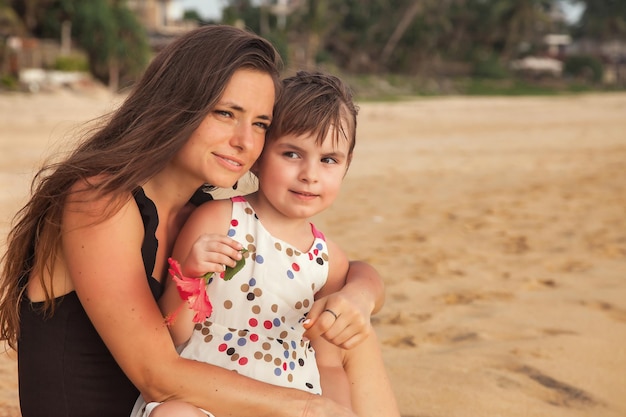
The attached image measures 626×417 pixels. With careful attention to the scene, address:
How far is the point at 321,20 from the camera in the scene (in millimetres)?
40906

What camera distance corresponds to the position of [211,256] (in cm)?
172

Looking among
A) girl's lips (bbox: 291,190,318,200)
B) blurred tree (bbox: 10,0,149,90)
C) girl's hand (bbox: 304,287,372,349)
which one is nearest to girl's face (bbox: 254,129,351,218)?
girl's lips (bbox: 291,190,318,200)

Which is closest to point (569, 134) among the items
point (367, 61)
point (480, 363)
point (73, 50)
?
point (480, 363)

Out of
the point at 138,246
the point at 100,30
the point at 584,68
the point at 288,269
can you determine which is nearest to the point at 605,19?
the point at 584,68

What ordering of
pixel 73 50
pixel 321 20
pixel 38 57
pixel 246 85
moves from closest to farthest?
pixel 246 85
pixel 38 57
pixel 73 50
pixel 321 20

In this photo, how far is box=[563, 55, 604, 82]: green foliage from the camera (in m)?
51.1

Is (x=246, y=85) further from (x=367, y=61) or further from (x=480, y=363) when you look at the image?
(x=367, y=61)

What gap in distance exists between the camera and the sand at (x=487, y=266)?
312 cm

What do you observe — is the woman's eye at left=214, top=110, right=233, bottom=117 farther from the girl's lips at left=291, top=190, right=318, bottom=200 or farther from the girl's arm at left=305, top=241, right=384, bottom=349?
the girl's arm at left=305, top=241, right=384, bottom=349

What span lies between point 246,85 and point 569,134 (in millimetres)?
15114

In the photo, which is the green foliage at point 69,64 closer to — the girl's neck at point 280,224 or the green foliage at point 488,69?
the girl's neck at point 280,224

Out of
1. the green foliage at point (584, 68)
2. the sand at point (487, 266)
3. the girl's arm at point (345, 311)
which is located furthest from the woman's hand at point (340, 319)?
the green foliage at point (584, 68)

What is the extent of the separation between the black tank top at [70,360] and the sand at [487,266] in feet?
2.63

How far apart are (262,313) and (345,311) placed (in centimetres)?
25
